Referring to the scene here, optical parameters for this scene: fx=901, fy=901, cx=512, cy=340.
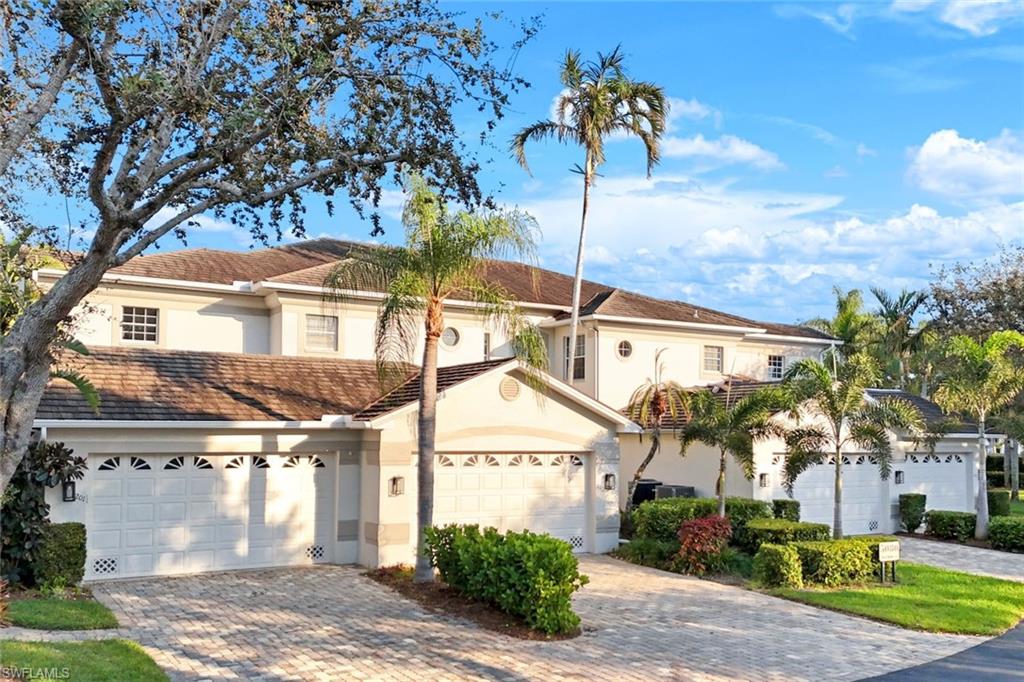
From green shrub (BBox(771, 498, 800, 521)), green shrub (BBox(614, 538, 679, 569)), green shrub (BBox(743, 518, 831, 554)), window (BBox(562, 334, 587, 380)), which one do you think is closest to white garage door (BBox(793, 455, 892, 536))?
green shrub (BBox(771, 498, 800, 521))

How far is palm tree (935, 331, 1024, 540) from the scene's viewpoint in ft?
72.0

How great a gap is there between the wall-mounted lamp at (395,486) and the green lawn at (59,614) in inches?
213

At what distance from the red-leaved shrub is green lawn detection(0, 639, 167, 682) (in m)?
10.5

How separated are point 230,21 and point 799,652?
34.3 feet

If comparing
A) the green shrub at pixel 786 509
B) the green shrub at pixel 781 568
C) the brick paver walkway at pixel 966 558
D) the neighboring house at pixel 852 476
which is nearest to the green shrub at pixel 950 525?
the brick paver walkway at pixel 966 558

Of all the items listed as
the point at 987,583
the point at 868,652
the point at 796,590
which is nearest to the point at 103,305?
the point at 796,590

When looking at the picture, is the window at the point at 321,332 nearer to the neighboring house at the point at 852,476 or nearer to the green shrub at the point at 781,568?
the neighboring house at the point at 852,476

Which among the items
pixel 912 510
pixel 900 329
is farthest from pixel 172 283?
pixel 900 329

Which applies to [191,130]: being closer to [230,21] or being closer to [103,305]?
[230,21]

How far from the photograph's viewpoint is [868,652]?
11953mm

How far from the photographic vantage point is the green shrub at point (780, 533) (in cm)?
1810

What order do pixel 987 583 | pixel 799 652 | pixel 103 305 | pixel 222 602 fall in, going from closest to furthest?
1. pixel 799 652
2. pixel 222 602
3. pixel 987 583
4. pixel 103 305

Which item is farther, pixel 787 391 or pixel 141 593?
pixel 787 391

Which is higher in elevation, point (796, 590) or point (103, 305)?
point (103, 305)
